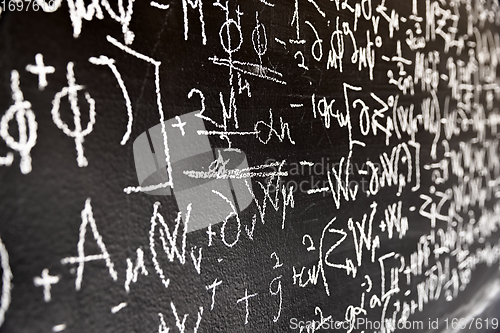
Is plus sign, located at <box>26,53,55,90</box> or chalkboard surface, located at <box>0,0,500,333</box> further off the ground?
plus sign, located at <box>26,53,55,90</box>

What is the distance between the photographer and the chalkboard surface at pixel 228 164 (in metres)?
0.51

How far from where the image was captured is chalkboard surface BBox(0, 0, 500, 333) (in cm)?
51

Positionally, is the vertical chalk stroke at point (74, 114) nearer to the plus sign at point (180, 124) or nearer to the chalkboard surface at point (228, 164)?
the chalkboard surface at point (228, 164)

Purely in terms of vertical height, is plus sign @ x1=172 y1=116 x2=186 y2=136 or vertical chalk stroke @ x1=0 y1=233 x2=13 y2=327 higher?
plus sign @ x1=172 y1=116 x2=186 y2=136

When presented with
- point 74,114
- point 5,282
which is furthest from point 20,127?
point 5,282

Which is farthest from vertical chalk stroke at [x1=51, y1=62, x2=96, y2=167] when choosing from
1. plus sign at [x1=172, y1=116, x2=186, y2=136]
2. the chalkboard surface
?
plus sign at [x1=172, y1=116, x2=186, y2=136]

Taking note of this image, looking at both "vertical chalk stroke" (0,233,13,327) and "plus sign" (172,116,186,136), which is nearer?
"vertical chalk stroke" (0,233,13,327)

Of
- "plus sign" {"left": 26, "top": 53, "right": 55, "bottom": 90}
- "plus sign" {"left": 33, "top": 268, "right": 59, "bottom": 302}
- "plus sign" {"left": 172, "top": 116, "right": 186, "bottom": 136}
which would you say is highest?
"plus sign" {"left": 26, "top": 53, "right": 55, "bottom": 90}

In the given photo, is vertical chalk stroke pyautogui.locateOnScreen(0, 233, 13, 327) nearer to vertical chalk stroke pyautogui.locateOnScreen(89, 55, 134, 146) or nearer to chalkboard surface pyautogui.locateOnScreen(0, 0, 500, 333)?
chalkboard surface pyautogui.locateOnScreen(0, 0, 500, 333)

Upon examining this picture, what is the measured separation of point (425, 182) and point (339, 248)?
452mm

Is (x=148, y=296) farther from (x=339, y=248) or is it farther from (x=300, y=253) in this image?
(x=339, y=248)

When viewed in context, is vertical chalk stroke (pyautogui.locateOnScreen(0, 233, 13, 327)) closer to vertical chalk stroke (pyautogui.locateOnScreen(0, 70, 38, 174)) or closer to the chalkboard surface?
the chalkboard surface

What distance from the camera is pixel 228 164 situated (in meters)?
0.73

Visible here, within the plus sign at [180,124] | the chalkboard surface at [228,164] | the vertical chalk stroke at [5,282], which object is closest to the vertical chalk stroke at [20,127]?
the chalkboard surface at [228,164]
